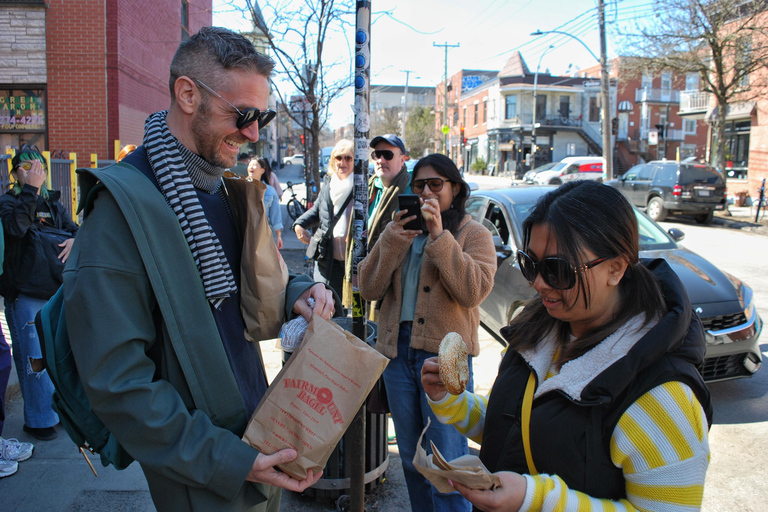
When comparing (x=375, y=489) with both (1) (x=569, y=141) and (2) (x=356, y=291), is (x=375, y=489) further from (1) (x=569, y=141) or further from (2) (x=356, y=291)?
(1) (x=569, y=141)

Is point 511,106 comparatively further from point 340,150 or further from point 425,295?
point 425,295

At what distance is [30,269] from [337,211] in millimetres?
2525

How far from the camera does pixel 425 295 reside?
2.77 m

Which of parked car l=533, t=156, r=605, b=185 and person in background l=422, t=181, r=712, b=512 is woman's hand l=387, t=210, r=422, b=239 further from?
parked car l=533, t=156, r=605, b=185

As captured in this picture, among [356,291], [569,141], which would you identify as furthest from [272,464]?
[569,141]

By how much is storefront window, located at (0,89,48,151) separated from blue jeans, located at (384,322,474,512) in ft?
35.1

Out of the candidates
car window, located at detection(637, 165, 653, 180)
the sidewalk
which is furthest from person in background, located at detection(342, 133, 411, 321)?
car window, located at detection(637, 165, 653, 180)

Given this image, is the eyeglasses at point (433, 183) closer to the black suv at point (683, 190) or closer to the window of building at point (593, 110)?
the black suv at point (683, 190)

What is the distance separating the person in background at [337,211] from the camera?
5.06m

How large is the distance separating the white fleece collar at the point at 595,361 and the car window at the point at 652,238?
460 centimetres

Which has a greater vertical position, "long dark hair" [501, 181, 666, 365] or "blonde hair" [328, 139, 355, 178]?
"blonde hair" [328, 139, 355, 178]

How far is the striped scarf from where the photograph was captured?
1.55m

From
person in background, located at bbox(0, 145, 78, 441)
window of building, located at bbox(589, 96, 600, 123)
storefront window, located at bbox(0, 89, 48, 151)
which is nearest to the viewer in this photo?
person in background, located at bbox(0, 145, 78, 441)

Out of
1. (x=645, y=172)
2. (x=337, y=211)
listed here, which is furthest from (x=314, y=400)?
(x=645, y=172)
